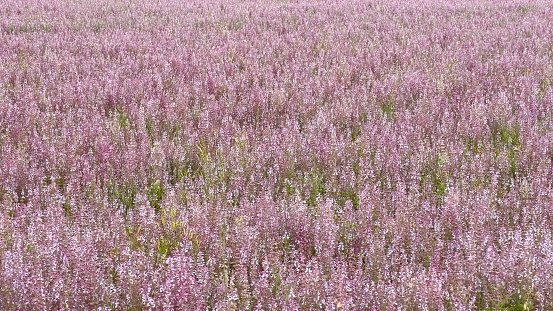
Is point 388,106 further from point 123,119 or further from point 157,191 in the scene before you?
point 157,191

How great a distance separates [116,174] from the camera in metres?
4.33

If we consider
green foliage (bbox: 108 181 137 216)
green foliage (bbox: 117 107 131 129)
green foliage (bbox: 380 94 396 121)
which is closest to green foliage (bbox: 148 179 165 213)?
green foliage (bbox: 108 181 137 216)

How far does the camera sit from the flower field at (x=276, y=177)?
270 cm

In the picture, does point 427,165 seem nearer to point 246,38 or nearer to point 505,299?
point 505,299

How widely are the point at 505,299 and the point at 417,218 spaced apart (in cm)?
85

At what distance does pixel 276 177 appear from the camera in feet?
14.1

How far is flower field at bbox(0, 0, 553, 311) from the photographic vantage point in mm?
2697

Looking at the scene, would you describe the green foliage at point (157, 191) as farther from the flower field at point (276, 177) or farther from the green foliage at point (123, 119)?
the green foliage at point (123, 119)

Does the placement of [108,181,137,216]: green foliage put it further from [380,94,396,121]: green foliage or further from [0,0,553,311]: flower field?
[380,94,396,121]: green foliage

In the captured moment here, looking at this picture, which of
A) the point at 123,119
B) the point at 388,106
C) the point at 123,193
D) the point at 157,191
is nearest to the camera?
the point at 123,193

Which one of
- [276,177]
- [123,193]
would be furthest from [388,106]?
[123,193]

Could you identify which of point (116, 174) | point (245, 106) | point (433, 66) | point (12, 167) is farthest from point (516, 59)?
point (12, 167)

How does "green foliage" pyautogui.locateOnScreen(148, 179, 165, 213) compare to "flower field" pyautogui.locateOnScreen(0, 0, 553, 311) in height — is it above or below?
below

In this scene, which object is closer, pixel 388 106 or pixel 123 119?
pixel 123 119
